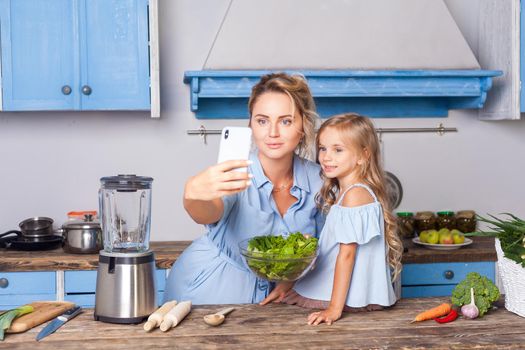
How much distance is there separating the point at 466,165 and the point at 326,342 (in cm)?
260

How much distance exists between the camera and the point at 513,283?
6.77 feet

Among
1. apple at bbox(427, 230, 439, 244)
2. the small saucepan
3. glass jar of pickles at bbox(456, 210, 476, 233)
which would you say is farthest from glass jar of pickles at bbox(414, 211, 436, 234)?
the small saucepan

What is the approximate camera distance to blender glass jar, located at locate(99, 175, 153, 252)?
2080mm

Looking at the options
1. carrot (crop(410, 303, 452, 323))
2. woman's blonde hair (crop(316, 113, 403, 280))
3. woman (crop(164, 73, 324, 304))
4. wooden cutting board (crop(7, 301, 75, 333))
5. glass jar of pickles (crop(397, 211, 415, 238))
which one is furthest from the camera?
glass jar of pickles (crop(397, 211, 415, 238))

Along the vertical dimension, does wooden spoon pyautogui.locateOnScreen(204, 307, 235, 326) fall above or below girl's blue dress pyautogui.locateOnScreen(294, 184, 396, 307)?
below

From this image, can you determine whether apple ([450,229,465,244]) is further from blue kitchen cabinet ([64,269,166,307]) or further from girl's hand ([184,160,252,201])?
girl's hand ([184,160,252,201])

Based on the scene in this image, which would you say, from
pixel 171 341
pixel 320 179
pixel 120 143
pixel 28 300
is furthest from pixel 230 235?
pixel 120 143

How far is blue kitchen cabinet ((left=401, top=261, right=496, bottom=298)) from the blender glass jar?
5.42 ft

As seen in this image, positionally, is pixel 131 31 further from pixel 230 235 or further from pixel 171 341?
pixel 171 341

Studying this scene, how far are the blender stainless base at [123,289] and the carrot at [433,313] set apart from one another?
763mm

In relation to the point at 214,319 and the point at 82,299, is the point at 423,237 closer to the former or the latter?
the point at 82,299

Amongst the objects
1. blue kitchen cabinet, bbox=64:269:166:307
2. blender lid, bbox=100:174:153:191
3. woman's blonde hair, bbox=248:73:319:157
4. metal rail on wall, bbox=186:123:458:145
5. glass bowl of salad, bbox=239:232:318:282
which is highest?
woman's blonde hair, bbox=248:73:319:157

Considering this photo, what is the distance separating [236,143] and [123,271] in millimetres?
488

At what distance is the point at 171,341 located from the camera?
6.00 feet
